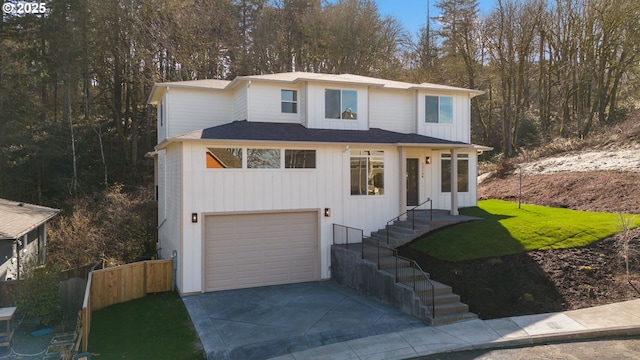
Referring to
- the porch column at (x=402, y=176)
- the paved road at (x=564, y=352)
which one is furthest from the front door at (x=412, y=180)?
the paved road at (x=564, y=352)

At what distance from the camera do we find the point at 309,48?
29.8m

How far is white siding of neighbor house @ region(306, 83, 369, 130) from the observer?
15.5 meters

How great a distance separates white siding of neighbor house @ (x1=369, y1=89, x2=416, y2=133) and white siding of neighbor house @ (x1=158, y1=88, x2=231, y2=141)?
596 cm

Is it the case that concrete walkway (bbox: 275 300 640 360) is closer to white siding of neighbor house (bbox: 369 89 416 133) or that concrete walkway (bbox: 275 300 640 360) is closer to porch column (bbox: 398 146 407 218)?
porch column (bbox: 398 146 407 218)

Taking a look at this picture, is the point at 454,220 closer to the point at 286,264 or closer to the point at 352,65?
the point at 286,264

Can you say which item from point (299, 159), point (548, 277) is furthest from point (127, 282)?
point (548, 277)

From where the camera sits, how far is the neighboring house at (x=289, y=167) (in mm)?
12750

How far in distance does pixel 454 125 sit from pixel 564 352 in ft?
37.2

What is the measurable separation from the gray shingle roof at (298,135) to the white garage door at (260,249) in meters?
2.48

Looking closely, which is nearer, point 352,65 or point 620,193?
point 620,193

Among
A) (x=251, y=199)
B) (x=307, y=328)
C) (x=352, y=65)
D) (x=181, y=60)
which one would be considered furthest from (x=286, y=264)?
(x=352, y=65)

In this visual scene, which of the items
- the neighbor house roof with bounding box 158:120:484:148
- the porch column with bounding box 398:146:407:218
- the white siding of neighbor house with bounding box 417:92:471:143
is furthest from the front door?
the porch column with bounding box 398:146:407:218

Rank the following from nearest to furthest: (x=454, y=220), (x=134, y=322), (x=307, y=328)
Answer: (x=307, y=328) < (x=134, y=322) < (x=454, y=220)

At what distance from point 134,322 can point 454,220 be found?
10.5m
